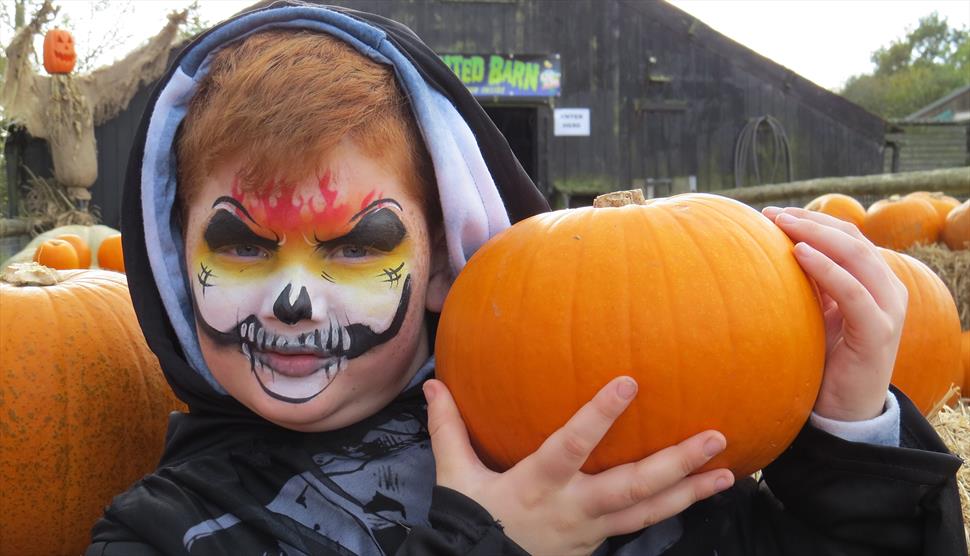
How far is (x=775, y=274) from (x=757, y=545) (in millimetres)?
565

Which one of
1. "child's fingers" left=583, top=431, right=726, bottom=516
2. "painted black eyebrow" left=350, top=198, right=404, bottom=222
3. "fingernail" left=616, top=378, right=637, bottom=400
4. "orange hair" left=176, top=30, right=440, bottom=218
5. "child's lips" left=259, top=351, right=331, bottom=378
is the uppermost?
"orange hair" left=176, top=30, right=440, bottom=218

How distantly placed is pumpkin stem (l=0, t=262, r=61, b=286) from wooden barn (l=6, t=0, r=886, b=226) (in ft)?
39.5

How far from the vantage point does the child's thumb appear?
1.30m

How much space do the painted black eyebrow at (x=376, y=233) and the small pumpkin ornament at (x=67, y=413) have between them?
92cm

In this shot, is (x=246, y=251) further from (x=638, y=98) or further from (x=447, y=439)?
(x=638, y=98)

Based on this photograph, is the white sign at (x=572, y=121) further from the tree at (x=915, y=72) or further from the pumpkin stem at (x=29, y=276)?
the tree at (x=915, y=72)

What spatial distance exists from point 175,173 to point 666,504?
4.01ft

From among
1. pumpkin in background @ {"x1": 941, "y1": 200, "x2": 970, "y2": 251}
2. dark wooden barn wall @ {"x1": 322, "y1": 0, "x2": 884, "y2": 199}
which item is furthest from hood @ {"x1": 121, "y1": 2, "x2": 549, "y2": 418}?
dark wooden barn wall @ {"x1": 322, "y1": 0, "x2": 884, "y2": 199}

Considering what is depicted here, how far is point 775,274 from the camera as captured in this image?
1.27 m

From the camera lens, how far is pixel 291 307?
1.39 meters

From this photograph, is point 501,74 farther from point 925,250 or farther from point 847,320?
point 847,320

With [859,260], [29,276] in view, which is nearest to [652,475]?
[859,260]

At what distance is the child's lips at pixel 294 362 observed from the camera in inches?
56.5

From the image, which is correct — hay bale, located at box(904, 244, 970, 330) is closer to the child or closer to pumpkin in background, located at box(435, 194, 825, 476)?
the child
